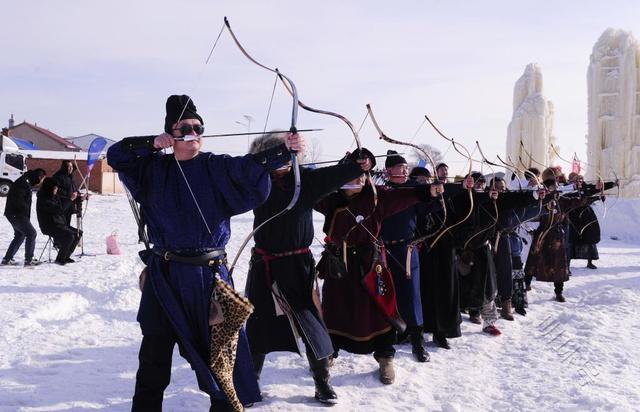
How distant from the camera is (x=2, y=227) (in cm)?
1396

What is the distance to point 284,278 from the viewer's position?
12.1ft

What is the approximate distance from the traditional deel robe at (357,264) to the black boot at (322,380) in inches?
18.4

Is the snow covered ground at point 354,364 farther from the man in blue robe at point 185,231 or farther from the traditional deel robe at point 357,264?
the man in blue robe at point 185,231

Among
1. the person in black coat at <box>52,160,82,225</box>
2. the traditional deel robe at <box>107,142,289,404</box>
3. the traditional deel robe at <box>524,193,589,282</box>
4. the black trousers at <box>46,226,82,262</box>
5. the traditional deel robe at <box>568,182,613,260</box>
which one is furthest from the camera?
the traditional deel robe at <box>568,182,613,260</box>

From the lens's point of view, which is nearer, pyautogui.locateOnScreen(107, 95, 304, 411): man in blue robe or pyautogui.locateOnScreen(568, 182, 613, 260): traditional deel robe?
pyautogui.locateOnScreen(107, 95, 304, 411): man in blue robe

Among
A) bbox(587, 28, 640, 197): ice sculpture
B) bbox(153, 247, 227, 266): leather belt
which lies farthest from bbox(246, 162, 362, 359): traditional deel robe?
bbox(587, 28, 640, 197): ice sculpture

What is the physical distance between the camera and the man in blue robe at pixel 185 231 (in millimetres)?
2711

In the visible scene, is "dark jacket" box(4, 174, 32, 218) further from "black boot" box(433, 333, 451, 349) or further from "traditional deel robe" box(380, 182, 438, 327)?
"black boot" box(433, 333, 451, 349)

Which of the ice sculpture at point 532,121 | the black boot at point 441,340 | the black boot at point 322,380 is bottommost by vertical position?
the black boot at point 441,340

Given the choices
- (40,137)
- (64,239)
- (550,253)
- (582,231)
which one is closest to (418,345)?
(550,253)

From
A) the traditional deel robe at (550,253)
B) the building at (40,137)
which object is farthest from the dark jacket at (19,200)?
the building at (40,137)

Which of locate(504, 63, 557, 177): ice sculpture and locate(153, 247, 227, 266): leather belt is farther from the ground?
locate(504, 63, 557, 177): ice sculpture

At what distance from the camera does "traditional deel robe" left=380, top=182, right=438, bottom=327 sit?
4691 mm

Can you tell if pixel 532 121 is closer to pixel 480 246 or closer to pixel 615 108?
pixel 615 108
